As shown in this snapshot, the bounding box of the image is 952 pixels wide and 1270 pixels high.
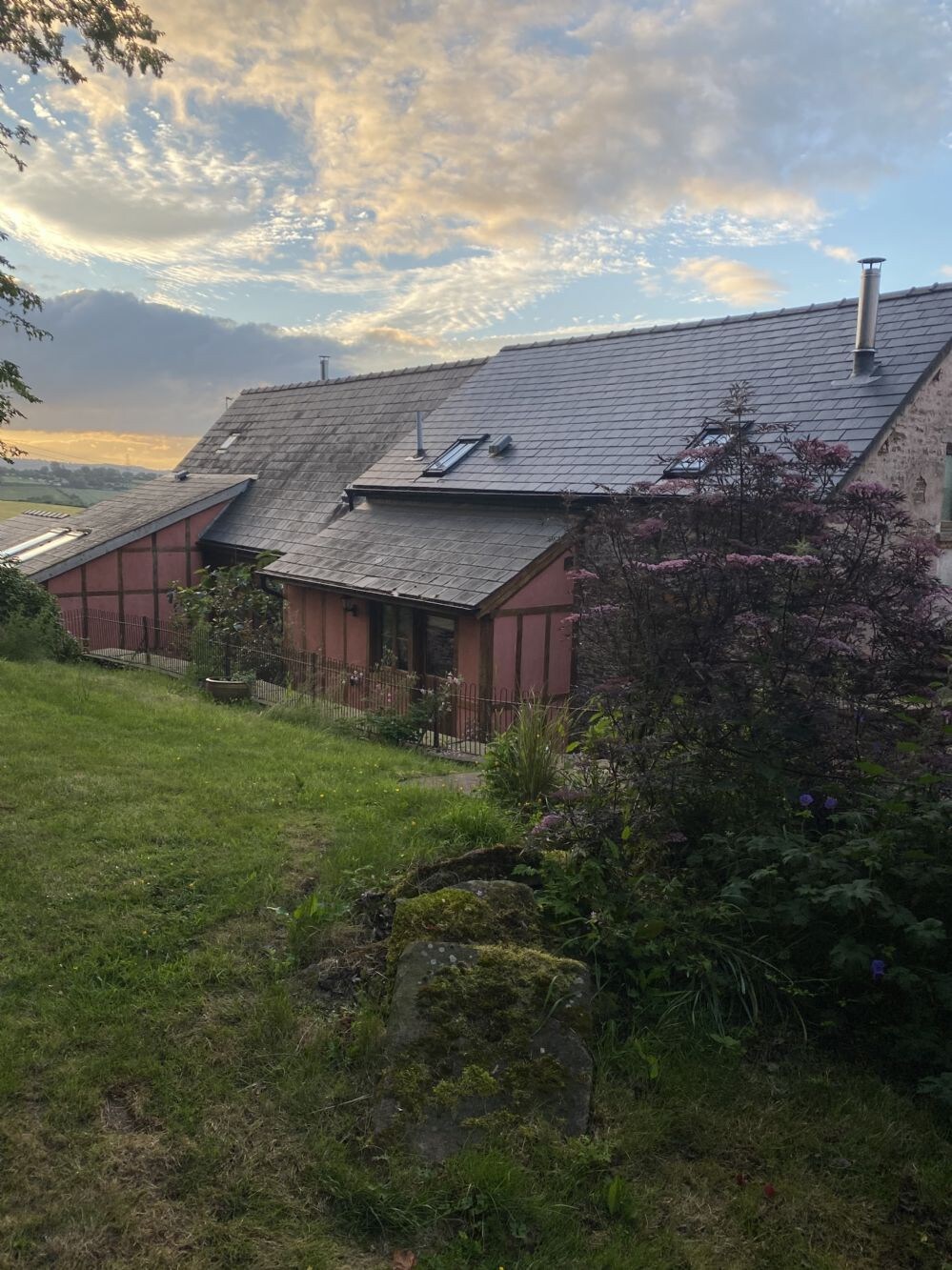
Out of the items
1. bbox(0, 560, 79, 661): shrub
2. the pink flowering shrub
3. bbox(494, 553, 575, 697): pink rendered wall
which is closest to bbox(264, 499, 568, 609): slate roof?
bbox(494, 553, 575, 697): pink rendered wall

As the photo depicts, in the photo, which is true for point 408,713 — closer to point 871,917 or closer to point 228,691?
point 228,691

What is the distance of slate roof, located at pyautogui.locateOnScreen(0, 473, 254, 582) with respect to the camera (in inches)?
786

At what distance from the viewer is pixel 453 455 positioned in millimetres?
18266

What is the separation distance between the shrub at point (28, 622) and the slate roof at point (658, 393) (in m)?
6.91

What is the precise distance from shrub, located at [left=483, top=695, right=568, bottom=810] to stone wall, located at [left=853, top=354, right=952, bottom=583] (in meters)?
7.73

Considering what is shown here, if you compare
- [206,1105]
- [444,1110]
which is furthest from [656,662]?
[206,1105]

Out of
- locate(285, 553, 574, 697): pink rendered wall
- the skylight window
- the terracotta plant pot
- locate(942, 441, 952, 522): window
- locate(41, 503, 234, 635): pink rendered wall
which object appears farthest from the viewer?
locate(41, 503, 234, 635): pink rendered wall

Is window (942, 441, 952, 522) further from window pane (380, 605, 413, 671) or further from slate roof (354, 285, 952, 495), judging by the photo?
window pane (380, 605, 413, 671)

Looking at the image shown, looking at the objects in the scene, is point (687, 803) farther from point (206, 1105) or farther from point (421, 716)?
point (421, 716)

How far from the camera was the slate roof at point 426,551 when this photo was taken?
14102 mm

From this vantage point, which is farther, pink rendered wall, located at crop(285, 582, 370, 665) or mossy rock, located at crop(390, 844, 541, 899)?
pink rendered wall, located at crop(285, 582, 370, 665)

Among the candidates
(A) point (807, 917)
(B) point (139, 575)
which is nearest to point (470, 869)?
(A) point (807, 917)

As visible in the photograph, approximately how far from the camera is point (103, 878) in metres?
5.69

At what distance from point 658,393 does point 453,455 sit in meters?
4.45
